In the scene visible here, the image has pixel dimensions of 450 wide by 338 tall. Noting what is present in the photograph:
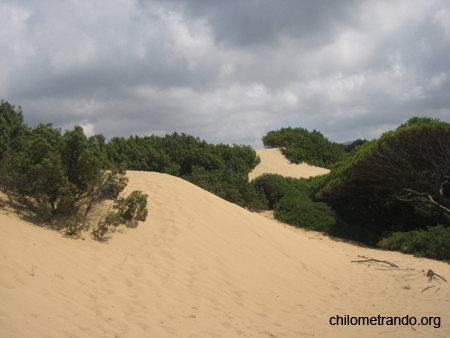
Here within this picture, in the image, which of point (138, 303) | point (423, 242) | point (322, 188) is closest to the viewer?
point (138, 303)

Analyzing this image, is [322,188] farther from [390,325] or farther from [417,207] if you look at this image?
[390,325]

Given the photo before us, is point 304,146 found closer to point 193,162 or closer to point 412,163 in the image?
point 193,162

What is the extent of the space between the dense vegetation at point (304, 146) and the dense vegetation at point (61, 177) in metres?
25.8

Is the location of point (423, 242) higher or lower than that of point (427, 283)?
higher

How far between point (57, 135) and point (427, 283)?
9.32 m

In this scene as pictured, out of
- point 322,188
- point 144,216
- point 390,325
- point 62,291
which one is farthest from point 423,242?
point 62,291

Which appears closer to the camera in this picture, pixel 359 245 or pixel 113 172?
pixel 113 172

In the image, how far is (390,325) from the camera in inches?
202

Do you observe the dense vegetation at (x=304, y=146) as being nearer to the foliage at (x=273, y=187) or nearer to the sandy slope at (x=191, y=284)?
the foliage at (x=273, y=187)

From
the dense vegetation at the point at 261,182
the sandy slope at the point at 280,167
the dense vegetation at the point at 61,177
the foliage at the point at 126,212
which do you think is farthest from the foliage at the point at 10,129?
the sandy slope at the point at 280,167

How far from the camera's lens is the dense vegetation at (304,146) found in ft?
104

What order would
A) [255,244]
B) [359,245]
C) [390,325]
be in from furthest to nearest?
[359,245] < [255,244] < [390,325]

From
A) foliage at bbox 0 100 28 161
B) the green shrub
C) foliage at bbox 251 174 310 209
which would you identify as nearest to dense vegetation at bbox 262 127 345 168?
foliage at bbox 251 174 310 209

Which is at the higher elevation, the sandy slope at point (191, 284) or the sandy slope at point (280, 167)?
the sandy slope at point (280, 167)
